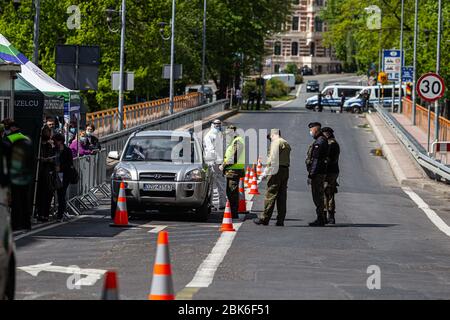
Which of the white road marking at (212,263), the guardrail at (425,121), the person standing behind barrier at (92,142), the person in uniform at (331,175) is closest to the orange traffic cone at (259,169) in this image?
the person standing behind barrier at (92,142)

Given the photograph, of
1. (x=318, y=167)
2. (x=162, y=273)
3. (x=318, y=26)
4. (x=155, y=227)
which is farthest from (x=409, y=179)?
(x=318, y=26)

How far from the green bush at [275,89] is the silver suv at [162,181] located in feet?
330

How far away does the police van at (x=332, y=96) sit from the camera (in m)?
93.1

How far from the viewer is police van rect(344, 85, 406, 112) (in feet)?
291

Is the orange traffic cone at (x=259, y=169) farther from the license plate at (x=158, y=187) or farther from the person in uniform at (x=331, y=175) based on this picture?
the license plate at (x=158, y=187)

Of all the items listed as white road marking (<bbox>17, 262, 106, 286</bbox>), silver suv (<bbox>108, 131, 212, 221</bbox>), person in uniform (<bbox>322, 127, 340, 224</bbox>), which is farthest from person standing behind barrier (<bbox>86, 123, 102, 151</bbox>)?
white road marking (<bbox>17, 262, 106, 286</bbox>)

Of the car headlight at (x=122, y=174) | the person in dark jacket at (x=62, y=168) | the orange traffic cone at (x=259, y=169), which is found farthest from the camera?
the orange traffic cone at (x=259, y=169)

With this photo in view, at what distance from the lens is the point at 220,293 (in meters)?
12.7

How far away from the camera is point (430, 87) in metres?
37.3

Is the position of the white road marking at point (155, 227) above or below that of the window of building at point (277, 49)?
below

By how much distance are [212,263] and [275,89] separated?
111009 mm

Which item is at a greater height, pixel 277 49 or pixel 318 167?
pixel 277 49

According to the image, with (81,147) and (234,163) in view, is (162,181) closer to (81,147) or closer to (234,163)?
(234,163)

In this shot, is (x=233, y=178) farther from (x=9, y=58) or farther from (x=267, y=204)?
(x=9, y=58)
